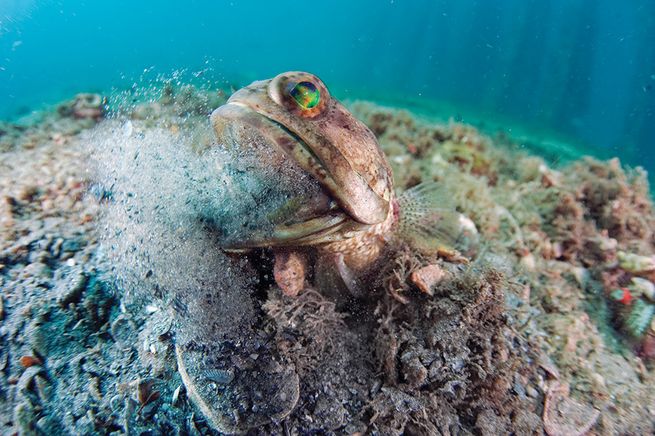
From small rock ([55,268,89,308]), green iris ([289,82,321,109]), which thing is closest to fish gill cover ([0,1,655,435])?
small rock ([55,268,89,308])

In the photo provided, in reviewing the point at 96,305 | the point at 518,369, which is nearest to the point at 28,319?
the point at 96,305

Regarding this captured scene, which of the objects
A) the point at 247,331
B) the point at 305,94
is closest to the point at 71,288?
the point at 247,331

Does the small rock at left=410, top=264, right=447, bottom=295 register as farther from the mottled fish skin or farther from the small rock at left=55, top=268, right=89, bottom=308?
the small rock at left=55, top=268, right=89, bottom=308

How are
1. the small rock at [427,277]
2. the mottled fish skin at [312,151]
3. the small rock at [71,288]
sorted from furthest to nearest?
1. the small rock at [71,288]
2. the small rock at [427,277]
3. the mottled fish skin at [312,151]

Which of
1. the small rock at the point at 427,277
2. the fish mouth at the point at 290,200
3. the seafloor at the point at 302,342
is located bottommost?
the seafloor at the point at 302,342

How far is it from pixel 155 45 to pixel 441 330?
115 metres

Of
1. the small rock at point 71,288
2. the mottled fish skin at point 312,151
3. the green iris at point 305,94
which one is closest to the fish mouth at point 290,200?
the mottled fish skin at point 312,151

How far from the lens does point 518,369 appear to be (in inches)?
94.7

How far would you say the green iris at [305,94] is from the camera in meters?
2.17

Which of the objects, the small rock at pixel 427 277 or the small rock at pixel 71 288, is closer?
the small rock at pixel 427 277

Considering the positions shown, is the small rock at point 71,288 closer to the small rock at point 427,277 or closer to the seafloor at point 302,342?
the seafloor at point 302,342

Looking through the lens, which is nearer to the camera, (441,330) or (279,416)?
(279,416)

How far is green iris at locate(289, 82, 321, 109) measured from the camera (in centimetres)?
217

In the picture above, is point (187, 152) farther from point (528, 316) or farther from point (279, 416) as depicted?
point (528, 316)
